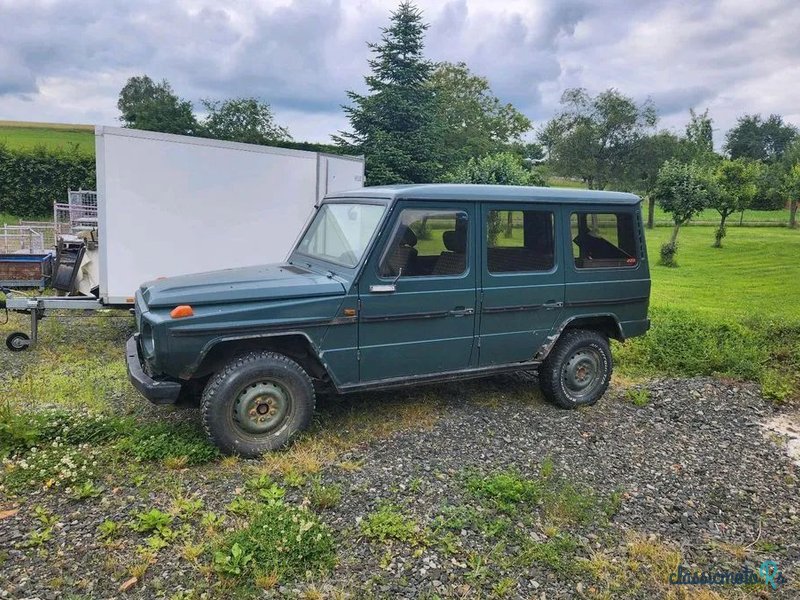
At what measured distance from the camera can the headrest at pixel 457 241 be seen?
4.98m

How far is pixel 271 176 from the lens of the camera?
8.33 meters

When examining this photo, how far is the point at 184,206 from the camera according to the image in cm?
757

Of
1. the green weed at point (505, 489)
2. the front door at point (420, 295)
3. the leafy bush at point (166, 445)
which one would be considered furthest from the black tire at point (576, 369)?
the leafy bush at point (166, 445)

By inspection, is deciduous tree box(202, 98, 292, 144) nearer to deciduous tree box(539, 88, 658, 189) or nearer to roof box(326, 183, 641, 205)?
deciduous tree box(539, 88, 658, 189)

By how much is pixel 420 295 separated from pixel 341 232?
0.98 metres

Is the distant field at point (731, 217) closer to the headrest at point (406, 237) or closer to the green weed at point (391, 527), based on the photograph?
the headrest at point (406, 237)

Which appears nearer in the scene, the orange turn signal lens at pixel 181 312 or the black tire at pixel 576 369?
the orange turn signal lens at pixel 181 312

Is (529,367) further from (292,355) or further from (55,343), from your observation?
(55,343)

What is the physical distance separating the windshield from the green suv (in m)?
0.02

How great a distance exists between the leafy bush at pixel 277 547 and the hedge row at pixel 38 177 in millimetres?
28256

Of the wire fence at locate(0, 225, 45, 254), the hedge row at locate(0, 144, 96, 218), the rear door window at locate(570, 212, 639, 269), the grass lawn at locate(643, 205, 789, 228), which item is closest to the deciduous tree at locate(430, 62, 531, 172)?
the grass lawn at locate(643, 205, 789, 228)

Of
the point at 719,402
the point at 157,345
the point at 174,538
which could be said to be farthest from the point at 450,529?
the point at 719,402

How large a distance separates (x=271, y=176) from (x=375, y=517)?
5.96 m

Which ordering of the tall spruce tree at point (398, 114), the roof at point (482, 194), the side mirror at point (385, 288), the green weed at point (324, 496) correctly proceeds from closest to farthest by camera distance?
the green weed at point (324, 496) < the side mirror at point (385, 288) < the roof at point (482, 194) < the tall spruce tree at point (398, 114)
